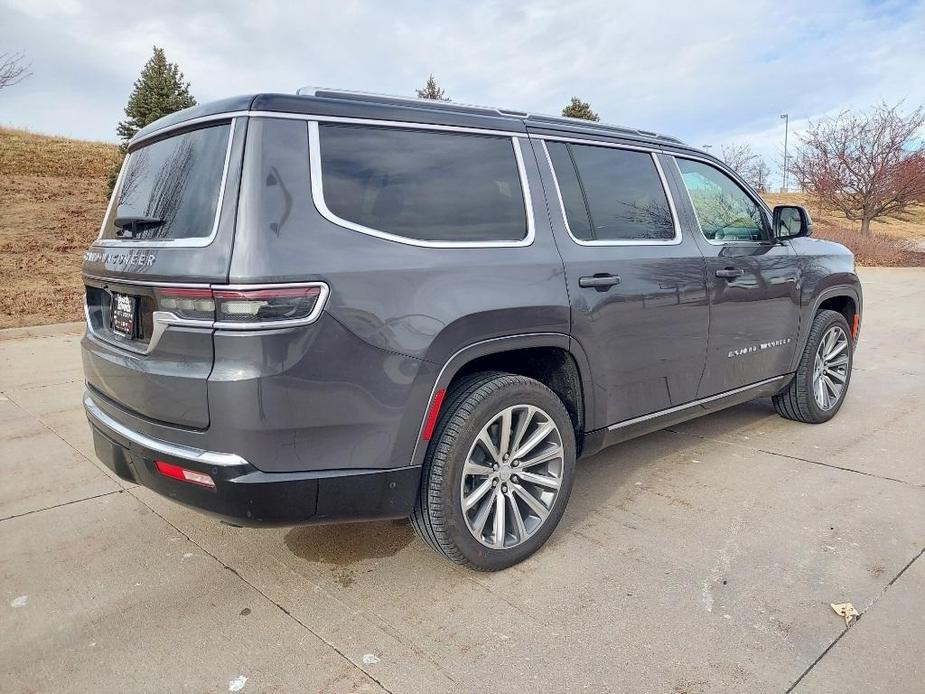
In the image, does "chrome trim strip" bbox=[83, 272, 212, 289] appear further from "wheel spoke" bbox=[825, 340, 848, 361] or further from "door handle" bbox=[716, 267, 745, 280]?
"wheel spoke" bbox=[825, 340, 848, 361]

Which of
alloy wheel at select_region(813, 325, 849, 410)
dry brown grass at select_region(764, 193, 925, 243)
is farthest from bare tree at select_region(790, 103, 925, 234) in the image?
alloy wheel at select_region(813, 325, 849, 410)

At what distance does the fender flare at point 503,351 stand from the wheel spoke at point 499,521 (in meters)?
0.47

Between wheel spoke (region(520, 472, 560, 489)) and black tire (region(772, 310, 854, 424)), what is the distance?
254cm

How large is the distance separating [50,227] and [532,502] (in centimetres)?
1479

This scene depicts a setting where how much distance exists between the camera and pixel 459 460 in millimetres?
2686

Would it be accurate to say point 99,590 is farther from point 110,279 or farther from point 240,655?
point 110,279

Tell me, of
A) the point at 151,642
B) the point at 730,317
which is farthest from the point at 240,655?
the point at 730,317

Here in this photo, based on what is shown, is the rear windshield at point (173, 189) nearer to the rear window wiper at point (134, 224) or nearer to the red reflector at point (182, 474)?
the rear window wiper at point (134, 224)

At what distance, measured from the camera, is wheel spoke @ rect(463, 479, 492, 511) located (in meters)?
2.77

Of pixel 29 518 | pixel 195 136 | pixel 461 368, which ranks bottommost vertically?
pixel 29 518

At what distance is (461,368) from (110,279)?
1.43 m

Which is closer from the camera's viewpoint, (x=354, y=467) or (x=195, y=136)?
(x=354, y=467)

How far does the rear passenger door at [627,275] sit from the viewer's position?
10.3 feet

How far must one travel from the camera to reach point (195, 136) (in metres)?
2.62
